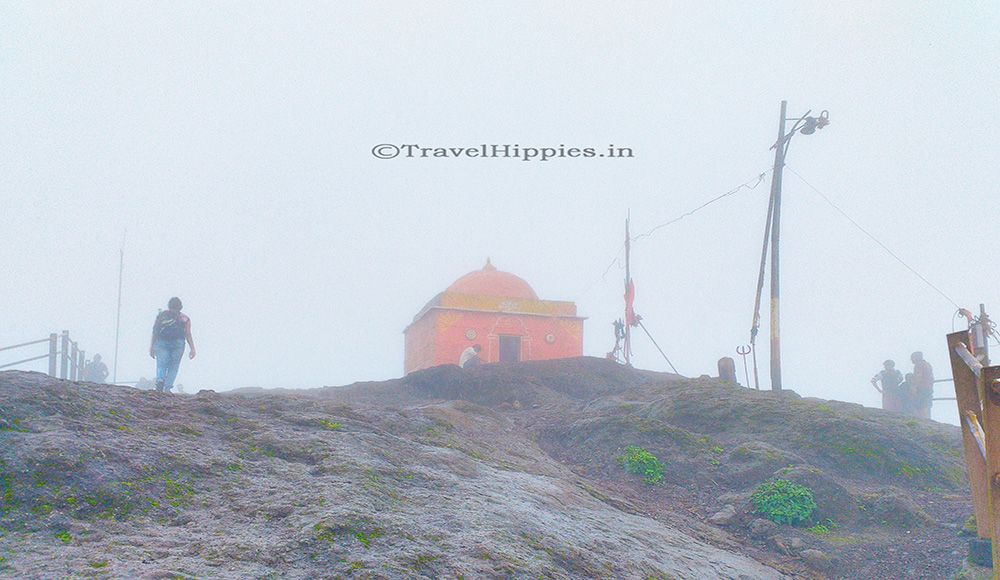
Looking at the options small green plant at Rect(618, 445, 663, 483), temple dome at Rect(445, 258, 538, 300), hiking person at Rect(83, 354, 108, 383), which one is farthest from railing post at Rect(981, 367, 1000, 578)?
temple dome at Rect(445, 258, 538, 300)

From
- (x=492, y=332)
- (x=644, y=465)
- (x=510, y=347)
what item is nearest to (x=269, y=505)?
(x=644, y=465)

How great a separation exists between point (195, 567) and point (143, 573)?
220mm

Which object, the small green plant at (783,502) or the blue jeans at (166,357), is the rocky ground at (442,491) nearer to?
the small green plant at (783,502)

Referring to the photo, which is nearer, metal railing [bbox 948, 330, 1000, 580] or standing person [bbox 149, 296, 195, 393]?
metal railing [bbox 948, 330, 1000, 580]

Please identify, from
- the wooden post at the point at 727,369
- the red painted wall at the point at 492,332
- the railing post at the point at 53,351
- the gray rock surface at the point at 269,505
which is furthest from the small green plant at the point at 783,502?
the red painted wall at the point at 492,332

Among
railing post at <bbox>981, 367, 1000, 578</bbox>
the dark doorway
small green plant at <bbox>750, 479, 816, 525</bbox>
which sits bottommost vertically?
small green plant at <bbox>750, 479, 816, 525</bbox>

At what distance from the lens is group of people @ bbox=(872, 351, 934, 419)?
14891 mm

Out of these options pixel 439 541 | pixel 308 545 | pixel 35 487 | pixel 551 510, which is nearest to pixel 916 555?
pixel 551 510

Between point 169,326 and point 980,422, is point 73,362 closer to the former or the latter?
point 169,326

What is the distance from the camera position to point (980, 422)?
3047 mm

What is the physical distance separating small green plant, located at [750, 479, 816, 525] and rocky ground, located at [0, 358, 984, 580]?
126 millimetres

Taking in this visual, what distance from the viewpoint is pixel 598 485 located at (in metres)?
7.49

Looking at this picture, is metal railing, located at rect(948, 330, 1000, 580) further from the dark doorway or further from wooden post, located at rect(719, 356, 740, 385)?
the dark doorway

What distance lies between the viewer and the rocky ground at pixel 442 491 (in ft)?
10.9
